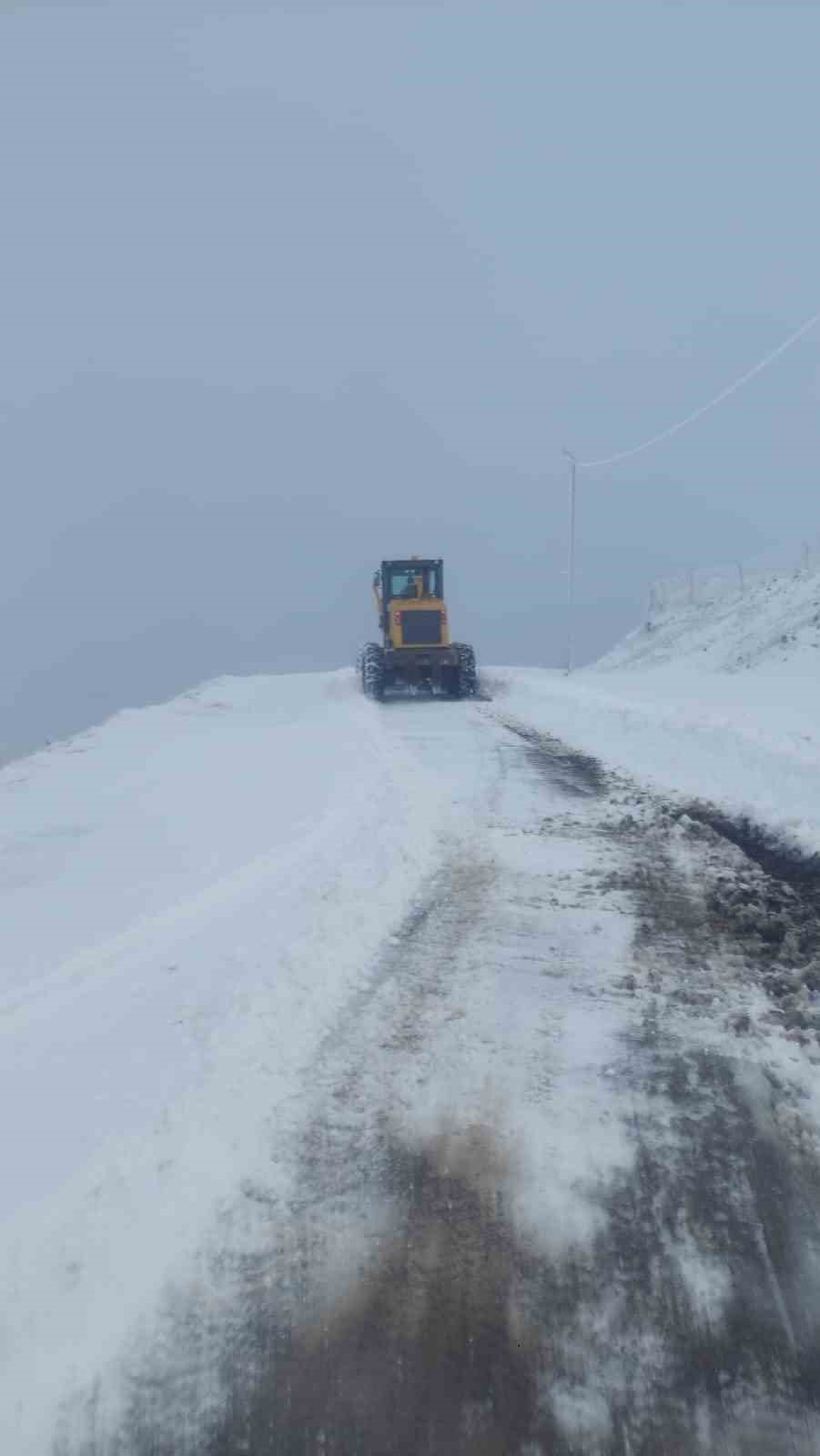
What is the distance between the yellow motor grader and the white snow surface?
933 centimetres

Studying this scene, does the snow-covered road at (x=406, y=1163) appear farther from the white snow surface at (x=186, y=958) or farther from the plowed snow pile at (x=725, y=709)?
the plowed snow pile at (x=725, y=709)

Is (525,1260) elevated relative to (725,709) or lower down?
elevated

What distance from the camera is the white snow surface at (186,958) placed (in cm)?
278

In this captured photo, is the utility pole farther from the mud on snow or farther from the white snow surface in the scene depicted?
the mud on snow

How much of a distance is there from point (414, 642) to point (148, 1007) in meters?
19.5

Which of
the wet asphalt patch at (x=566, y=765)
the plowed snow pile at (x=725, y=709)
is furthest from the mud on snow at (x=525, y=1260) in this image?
the wet asphalt patch at (x=566, y=765)

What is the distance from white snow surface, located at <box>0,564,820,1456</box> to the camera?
2.78 meters

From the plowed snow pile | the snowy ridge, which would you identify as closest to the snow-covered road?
the plowed snow pile

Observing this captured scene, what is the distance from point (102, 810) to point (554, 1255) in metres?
6.99

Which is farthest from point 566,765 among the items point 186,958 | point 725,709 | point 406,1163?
point 406,1163

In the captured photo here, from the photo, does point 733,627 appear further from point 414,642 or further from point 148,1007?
point 148,1007

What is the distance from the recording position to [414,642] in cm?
2338

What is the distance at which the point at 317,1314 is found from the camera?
2.61 metres

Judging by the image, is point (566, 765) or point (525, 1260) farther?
point (566, 765)
